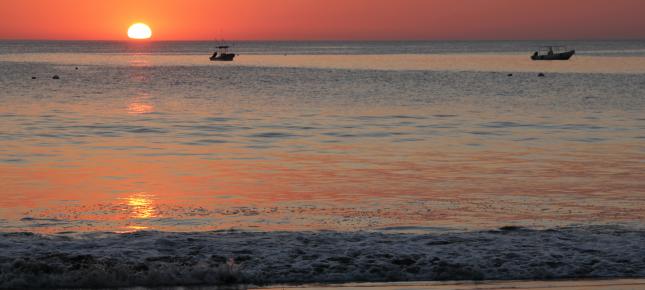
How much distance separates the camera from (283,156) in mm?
27422

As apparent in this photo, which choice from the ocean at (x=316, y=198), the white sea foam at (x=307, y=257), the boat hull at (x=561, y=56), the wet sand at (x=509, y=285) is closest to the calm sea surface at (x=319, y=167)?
the ocean at (x=316, y=198)

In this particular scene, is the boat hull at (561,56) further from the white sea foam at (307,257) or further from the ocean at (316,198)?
the white sea foam at (307,257)

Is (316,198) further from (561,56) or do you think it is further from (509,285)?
(561,56)

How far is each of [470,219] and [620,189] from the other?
5288mm

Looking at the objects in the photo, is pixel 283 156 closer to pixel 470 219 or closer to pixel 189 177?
pixel 189 177

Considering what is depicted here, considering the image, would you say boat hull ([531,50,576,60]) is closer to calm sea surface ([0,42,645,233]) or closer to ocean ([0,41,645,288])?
calm sea surface ([0,42,645,233])

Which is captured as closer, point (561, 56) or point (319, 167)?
point (319, 167)

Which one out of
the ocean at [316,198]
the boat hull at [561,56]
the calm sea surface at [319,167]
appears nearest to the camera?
the ocean at [316,198]

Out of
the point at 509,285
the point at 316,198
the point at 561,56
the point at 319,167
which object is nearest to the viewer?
the point at 509,285

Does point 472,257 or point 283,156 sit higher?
point 283,156

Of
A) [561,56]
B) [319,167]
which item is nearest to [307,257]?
[319,167]

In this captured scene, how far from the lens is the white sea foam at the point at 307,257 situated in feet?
38.7

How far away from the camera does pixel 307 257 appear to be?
12.9 m

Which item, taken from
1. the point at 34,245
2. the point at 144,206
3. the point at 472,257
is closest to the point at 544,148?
the point at 144,206
